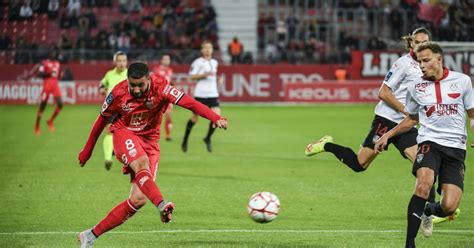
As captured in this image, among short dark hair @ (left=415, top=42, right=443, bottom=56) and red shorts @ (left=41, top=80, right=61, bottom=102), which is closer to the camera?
short dark hair @ (left=415, top=42, right=443, bottom=56)

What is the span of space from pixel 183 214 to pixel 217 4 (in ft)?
98.3

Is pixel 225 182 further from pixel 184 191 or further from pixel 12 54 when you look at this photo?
pixel 12 54

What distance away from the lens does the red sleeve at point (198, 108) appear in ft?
28.0

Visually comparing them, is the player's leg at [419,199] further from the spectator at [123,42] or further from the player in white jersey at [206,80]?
the spectator at [123,42]

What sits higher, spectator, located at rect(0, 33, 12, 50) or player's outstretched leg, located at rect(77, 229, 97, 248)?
spectator, located at rect(0, 33, 12, 50)

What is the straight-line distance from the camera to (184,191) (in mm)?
13484

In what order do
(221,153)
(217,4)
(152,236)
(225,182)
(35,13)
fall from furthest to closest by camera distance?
1. (217,4)
2. (35,13)
3. (221,153)
4. (225,182)
5. (152,236)

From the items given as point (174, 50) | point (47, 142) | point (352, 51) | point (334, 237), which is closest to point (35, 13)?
point (174, 50)

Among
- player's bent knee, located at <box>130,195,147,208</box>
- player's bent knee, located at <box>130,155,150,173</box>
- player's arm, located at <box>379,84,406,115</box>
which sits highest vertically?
player's arm, located at <box>379,84,406,115</box>

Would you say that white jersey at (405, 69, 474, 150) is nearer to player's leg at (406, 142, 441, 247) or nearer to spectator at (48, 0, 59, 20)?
player's leg at (406, 142, 441, 247)

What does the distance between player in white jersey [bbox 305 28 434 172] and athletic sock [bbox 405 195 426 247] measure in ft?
6.68

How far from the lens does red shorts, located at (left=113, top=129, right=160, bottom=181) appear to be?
340 inches

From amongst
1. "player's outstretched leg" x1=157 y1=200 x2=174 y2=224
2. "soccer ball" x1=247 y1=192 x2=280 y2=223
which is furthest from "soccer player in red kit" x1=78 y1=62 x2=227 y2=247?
"soccer ball" x1=247 y1=192 x2=280 y2=223

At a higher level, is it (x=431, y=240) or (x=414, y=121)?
(x=414, y=121)
